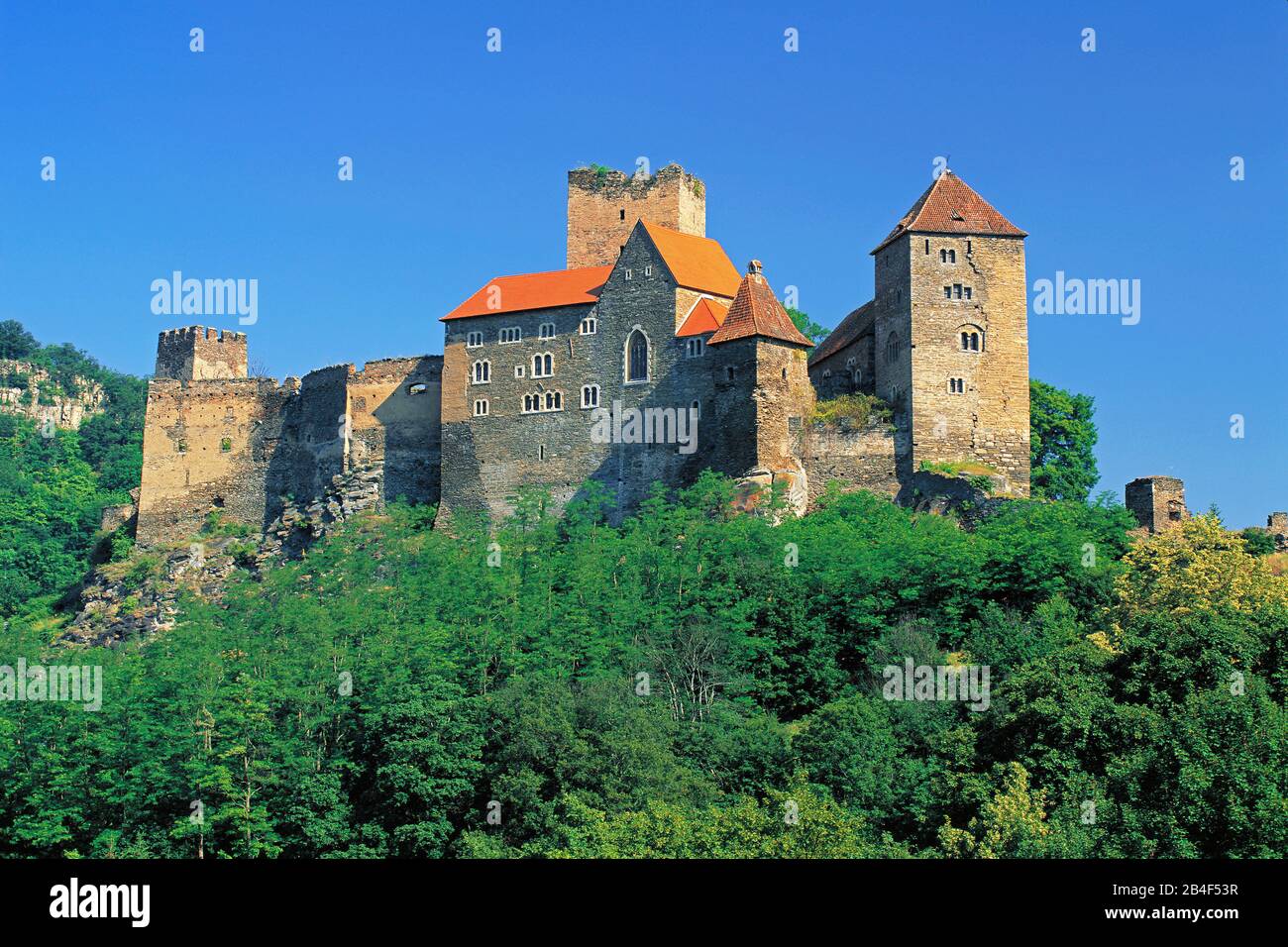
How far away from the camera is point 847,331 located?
6519 cm

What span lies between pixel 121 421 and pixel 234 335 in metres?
51.9

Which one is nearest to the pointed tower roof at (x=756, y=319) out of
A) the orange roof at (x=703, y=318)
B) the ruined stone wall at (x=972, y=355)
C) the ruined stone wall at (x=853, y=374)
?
the orange roof at (x=703, y=318)

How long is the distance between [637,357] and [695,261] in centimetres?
492

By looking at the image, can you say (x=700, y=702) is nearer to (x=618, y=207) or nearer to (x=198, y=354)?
(x=618, y=207)

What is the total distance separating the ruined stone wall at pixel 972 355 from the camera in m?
59.0

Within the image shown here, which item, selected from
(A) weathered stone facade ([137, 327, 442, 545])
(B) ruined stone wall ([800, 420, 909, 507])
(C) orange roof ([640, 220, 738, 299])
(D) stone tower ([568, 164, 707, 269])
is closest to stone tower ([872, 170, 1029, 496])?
(B) ruined stone wall ([800, 420, 909, 507])

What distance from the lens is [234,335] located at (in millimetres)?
83438

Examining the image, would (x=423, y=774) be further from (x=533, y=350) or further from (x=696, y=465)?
(x=533, y=350)

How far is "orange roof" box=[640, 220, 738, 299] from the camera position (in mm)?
64938

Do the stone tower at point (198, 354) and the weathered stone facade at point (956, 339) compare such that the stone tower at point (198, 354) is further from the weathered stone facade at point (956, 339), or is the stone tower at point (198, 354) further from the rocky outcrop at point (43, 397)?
the rocky outcrop at point (43, 397)

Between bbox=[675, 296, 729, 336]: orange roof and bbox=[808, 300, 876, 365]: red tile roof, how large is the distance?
157 inches

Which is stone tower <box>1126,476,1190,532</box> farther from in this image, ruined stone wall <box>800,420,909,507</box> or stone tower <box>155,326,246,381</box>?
stone tower <box>155,326,246,381</box>

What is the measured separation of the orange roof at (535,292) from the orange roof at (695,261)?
2726 millimetres
